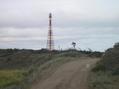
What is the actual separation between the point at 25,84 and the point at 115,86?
29.7 ft

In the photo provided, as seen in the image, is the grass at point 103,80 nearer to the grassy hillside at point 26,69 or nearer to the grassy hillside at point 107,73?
the grassy hillside at point 107,73

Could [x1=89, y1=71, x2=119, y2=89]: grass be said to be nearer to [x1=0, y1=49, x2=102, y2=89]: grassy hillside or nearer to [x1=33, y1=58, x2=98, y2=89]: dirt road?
[x1=33, y1=58, x2=98, y2=89]: dirt road

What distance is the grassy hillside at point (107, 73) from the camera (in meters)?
22.5

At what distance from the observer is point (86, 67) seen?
29969mm

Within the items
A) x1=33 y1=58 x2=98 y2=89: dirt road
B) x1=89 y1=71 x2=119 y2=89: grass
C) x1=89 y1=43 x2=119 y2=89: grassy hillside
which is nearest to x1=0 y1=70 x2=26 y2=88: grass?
x1=33 y1=58 x2=98 y2=89: dirt road

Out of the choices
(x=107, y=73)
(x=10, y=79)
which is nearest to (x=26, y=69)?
(x=10, y=79)

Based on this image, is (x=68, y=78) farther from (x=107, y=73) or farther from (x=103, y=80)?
(x=103, y=80)

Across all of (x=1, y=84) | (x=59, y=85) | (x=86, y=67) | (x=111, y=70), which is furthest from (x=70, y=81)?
(x=1, y=84)

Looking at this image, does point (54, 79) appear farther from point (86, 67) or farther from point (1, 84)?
point (1, 84)

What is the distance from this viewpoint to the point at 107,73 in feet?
84.7

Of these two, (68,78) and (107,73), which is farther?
(68,78)

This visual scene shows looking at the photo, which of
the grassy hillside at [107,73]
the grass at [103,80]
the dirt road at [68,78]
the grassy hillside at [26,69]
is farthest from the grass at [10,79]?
the grass at [103,80]

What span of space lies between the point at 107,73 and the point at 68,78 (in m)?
2.41

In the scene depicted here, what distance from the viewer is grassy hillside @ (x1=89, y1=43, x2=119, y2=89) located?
2252 centimetres
